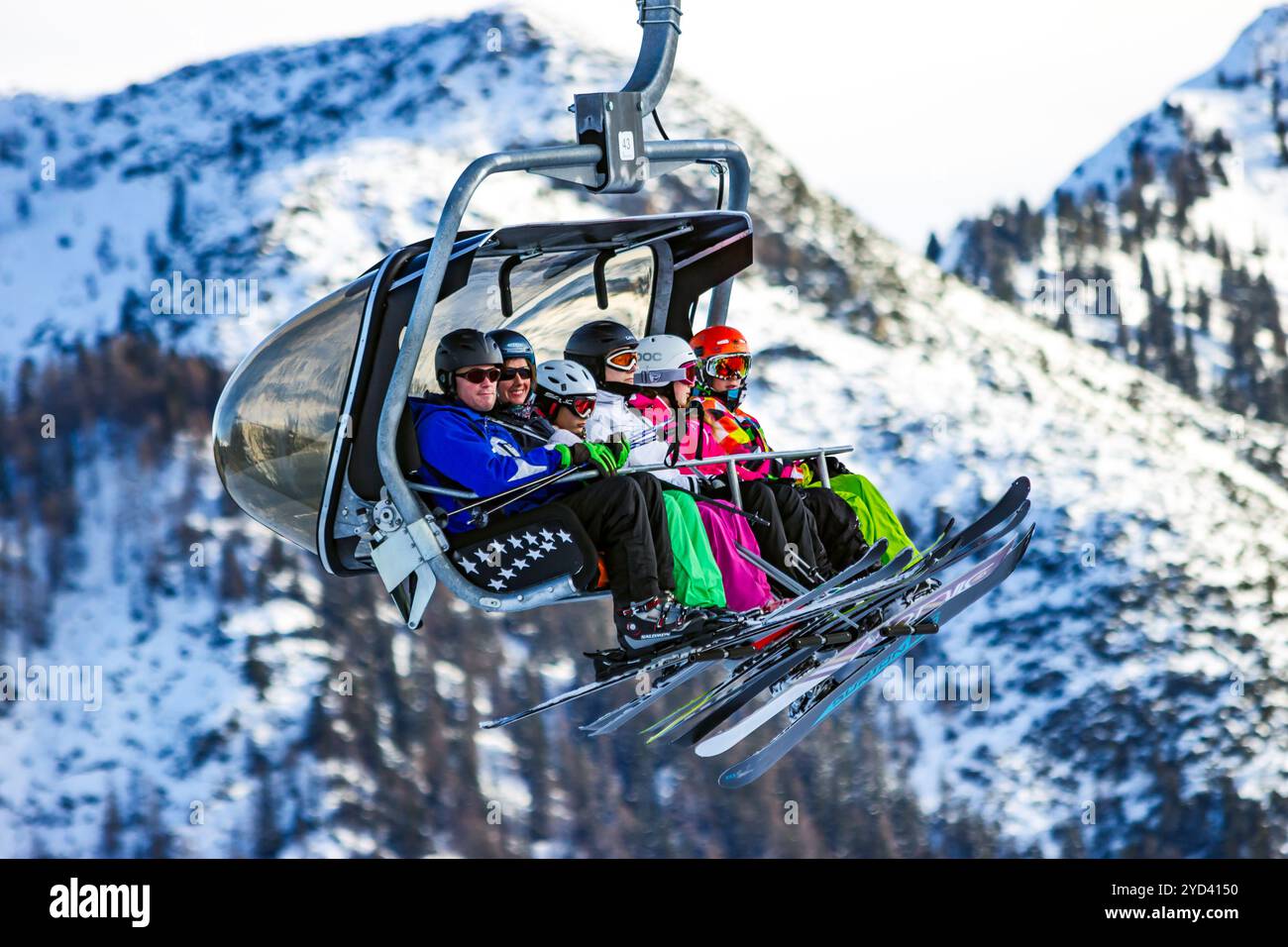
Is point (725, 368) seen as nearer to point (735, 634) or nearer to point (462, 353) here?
point (462, 353)

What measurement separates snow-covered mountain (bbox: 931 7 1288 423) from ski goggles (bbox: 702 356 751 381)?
12984 centimetres

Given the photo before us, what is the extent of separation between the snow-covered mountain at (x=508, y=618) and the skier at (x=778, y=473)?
Answer: 6436cm

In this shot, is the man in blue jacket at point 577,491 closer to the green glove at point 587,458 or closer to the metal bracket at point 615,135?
the green glove at point 587,458

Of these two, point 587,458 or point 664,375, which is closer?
point 587,458

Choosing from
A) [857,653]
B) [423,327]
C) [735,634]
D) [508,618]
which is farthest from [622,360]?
[508,618]

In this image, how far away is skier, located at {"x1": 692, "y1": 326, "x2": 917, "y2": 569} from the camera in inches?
336

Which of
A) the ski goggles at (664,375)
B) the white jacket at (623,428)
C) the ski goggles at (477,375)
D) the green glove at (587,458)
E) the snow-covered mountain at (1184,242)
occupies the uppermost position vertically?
the snow-covered mountain at (1184,242)

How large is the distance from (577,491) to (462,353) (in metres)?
0.77

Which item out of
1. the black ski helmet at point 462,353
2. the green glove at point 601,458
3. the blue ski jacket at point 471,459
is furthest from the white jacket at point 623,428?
the black ski helmet at point 462,353

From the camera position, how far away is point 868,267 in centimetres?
12975

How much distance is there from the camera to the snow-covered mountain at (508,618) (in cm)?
7888

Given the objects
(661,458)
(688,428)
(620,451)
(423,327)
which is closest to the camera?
(423,327)

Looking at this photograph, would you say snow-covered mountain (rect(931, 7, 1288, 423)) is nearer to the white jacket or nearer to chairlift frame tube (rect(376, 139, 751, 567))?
the white jacket

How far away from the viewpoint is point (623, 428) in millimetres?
8227
